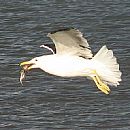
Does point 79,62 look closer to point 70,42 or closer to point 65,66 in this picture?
point 65,66

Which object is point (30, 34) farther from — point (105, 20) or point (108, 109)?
point (108, 109)

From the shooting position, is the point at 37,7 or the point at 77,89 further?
the point at 37,7

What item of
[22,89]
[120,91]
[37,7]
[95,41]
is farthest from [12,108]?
[37,7]

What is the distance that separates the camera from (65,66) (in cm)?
1150

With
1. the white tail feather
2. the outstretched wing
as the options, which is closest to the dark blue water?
the white tail feather

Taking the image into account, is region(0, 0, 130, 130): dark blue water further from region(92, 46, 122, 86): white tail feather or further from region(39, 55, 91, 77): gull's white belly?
region(39, 55, 91, 77): gull's white belly

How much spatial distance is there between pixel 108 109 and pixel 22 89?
86.5 inches

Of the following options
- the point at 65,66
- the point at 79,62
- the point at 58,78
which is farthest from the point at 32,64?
the point at 58,78

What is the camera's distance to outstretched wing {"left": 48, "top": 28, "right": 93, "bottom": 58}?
36.3 feet

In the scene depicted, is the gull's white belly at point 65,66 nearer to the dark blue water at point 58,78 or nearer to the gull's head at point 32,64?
the gull's head at point 32,64

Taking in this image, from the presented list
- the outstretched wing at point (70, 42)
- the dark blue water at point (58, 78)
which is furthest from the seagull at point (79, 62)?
the dark blue water at point (58, 78)

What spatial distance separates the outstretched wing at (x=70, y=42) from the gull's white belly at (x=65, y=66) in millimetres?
139

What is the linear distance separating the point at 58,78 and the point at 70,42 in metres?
6.43

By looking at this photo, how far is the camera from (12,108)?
16.3 meters
